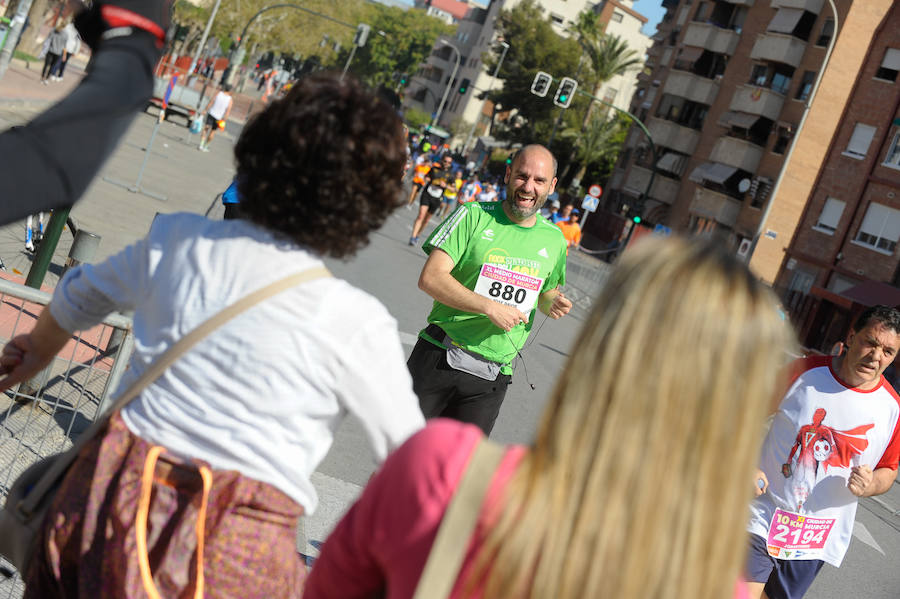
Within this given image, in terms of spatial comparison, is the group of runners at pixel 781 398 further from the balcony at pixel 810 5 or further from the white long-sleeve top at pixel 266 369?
the balcony at pixel 810 5

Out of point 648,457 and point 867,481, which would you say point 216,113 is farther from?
point 648,457

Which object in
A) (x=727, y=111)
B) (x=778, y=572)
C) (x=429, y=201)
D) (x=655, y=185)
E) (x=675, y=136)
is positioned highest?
(x=727, y=111)

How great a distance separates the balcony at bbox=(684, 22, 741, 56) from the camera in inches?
2319

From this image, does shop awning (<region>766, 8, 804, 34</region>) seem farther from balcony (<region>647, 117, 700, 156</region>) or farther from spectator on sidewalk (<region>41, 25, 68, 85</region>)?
spectator on sidewalk (<region>41, 25, 68, 85</region>)

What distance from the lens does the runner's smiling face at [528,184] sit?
5.09m

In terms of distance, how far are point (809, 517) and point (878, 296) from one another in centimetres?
3884

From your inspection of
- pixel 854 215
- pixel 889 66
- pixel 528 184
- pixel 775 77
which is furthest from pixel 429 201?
pixel 775 77

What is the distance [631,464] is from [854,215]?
45879mm

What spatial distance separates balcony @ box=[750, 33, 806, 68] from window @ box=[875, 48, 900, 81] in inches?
272

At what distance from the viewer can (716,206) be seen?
53.1m

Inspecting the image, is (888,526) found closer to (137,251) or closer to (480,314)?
(480,314)

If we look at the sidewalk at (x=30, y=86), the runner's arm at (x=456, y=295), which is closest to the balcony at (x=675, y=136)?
the sidewalk at (x=30, y=86)

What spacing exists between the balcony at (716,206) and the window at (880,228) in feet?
28.9

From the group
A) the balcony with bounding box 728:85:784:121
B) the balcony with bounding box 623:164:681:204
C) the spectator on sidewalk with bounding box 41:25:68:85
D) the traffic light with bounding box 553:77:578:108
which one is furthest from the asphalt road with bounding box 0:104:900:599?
the balcony with bounding box 623:164:681:204
